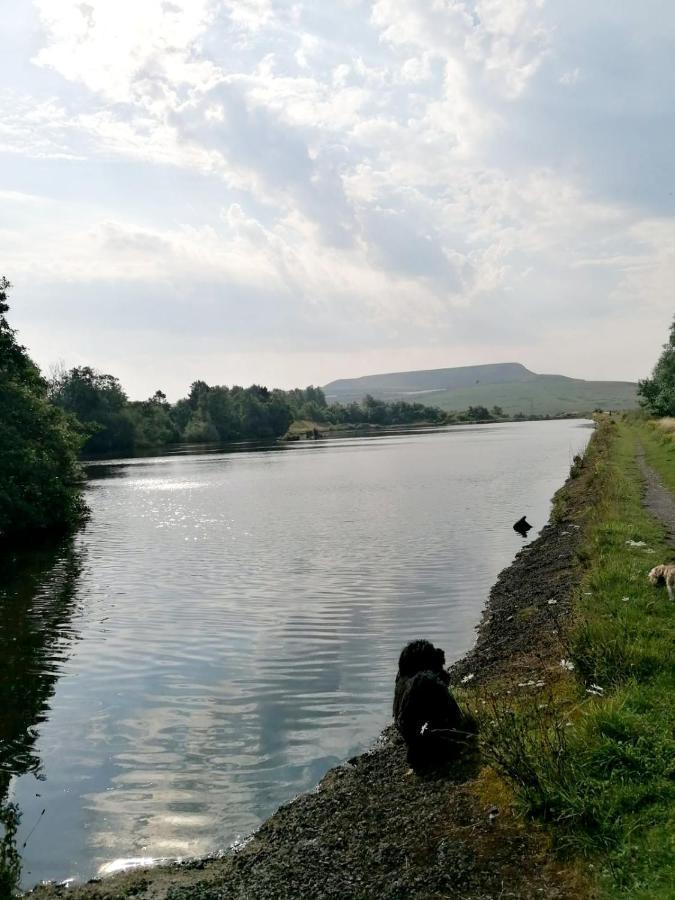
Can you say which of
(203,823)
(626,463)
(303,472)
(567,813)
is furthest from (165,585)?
(303,472)

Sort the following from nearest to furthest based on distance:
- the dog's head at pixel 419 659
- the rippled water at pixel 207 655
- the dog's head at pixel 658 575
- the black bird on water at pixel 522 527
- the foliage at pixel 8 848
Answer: the foliage at pixel 8 848 < the rippled water at pixel 207 655 < the dog's head at pixel 419 659 < the dog's head at pixel 658 575 < the black bird on water at pixel 522 527

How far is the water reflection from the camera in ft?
37.8

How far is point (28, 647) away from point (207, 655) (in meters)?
4.68

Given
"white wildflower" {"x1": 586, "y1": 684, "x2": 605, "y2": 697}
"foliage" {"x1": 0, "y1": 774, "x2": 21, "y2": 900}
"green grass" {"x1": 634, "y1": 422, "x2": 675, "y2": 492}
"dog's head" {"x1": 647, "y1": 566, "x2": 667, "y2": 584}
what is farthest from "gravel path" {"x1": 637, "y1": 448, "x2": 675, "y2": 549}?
"foliage" {"x1": 0, "y1": 774, "x2": 21, "y2": 900}

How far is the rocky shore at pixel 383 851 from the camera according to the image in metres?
6.57

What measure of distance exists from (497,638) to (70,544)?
25.7 m

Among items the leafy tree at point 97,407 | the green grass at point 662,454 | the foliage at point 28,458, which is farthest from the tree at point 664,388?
the leafy tree at point 97,407

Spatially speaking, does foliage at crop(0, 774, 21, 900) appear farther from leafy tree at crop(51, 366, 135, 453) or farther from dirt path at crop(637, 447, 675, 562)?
leafy tree at crop(51, 366, 135, 453)

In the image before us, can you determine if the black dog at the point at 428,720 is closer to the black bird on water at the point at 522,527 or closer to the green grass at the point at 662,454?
the black bird on water at the point at 522,527

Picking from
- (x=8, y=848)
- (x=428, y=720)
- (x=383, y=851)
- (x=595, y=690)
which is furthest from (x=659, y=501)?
(x=8, y=848)

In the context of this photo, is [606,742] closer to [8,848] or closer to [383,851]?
[383,851]

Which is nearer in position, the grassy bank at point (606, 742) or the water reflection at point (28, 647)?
the grassy bank at point (606, 742)

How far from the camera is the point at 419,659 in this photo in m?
10.8

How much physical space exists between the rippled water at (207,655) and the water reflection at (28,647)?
6cm
